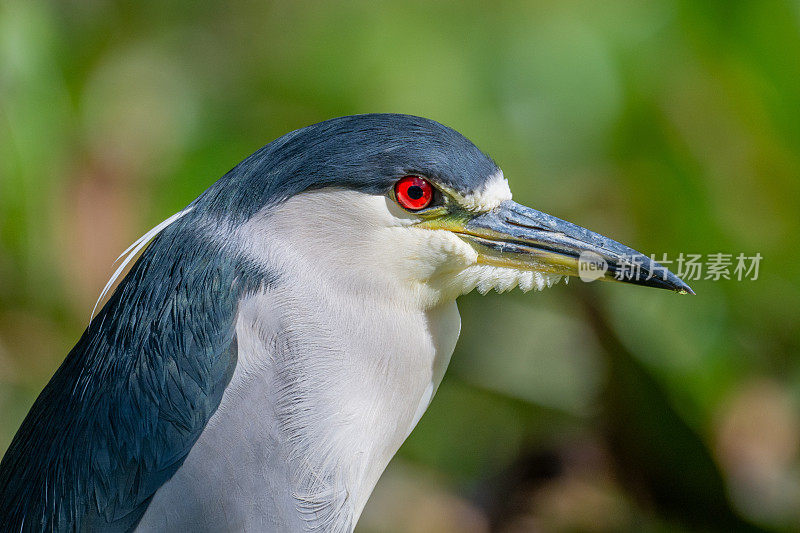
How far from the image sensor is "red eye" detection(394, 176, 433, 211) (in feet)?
5.55

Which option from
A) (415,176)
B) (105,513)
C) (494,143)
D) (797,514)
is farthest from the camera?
(494,143)

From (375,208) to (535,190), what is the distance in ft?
5.95

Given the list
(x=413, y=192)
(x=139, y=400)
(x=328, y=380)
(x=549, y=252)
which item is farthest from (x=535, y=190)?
(x=139, y=400)

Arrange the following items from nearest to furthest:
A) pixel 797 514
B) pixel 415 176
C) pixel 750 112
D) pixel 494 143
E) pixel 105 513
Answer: pixel 105 513, pixel 415 176, pixel 797 514, pixel 750 112, pixel 494 143

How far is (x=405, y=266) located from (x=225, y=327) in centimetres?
37

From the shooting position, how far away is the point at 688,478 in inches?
122

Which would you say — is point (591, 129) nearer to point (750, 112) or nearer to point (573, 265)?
point (750, 112)

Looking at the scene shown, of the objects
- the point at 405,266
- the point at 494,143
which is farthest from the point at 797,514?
the point at 405,266

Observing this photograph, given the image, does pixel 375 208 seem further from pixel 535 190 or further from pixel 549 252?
pixel 535 190

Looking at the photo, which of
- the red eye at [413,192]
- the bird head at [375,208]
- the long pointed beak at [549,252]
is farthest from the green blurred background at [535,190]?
the red eye at [413,192]

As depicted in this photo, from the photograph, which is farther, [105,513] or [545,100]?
[545,100]

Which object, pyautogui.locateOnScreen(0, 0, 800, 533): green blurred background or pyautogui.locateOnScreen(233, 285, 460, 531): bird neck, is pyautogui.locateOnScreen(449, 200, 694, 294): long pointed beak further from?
pyautogui.locateOnScreen(0, 0, 800, 533): green blurred background

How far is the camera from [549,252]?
1780mm

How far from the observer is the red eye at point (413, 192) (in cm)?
169
